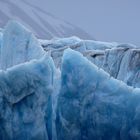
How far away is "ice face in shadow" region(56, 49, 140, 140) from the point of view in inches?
205

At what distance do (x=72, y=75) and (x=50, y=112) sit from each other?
0.62 m

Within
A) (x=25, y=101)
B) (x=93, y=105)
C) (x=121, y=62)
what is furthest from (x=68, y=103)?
(x=121, y=62)

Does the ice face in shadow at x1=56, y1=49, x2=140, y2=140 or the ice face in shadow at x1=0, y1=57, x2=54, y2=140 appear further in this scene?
the ice face in shadow at x1=0, y1=57, x2=54, y2=140

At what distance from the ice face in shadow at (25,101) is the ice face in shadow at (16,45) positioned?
1.40 m

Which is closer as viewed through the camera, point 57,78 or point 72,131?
point 72,131

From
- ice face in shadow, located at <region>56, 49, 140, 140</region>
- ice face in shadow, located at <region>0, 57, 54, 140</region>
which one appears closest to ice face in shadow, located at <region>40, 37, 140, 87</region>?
ice face in shadow, located at <region>56, 49, 140, 140</region>

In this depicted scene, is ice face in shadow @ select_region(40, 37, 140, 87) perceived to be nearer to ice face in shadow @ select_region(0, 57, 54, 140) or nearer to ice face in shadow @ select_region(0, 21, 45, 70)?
ice face in shadow @ select_region(0, 21, 45, 70)

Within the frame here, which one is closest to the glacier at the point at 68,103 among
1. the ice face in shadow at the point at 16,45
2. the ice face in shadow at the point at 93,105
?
the ice face in shadow at the point at 93,105

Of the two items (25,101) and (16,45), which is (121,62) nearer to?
(16,45)

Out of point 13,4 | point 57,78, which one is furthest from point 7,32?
point 13,4

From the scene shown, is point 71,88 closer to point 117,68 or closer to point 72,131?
point 72,131

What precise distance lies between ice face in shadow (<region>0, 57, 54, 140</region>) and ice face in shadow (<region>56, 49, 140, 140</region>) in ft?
0.79

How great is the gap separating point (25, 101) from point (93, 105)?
0.90m

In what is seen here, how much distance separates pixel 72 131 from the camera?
5387 millimetres
